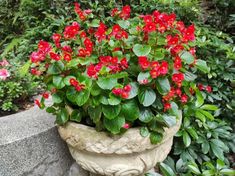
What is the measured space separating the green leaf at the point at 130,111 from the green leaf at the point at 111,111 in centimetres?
4

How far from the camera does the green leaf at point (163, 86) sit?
1672 millimetres

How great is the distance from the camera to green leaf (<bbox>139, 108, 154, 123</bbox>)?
173 centimetres

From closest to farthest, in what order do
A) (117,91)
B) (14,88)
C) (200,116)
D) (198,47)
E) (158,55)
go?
(117,91) → (158,55) → (200,116) → (14,88) → (198,47)

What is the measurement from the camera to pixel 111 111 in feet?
5.42

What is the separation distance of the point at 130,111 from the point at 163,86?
0.20 metres

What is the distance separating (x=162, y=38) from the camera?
1798mm

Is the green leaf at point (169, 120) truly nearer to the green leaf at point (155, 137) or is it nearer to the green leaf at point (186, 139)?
the green leaf at point (155, 137)

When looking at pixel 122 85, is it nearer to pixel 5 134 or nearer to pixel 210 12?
pixel 5 134

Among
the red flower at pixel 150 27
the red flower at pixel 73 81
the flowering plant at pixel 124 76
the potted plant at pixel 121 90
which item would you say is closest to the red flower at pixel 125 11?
the potted plant at pixel 121 90

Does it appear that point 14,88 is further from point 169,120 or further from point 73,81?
point 169,120

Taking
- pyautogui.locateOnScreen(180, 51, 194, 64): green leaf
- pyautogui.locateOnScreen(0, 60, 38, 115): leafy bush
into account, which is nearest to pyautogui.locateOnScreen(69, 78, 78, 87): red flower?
pyautogui.locateOnScreen(180, 51, 194, 64): green leaf

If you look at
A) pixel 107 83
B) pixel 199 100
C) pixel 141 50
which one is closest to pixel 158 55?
pixel 141 50

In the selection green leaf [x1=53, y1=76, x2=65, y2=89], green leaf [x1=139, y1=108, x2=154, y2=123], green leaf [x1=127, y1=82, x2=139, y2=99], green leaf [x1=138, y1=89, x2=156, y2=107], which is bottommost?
green leaf [x1=139, y1=108, x2=154, y2=123]

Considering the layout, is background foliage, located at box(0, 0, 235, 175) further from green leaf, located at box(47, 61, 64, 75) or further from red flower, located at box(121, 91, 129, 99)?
green leaf, located at box(47, 61, 64, 75)
